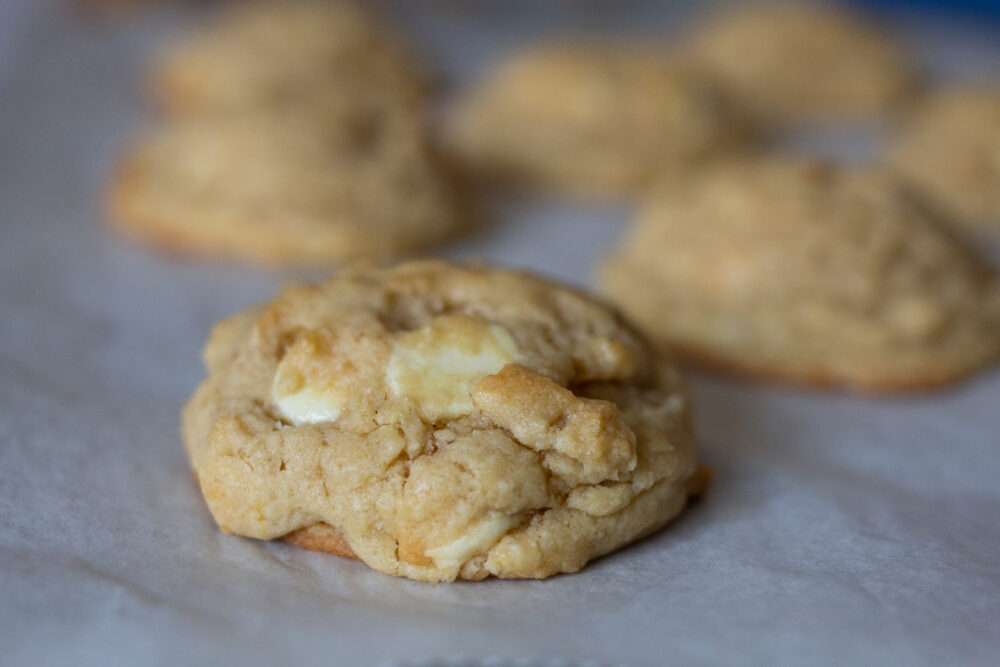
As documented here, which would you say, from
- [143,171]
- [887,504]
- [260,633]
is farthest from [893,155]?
[260,633]

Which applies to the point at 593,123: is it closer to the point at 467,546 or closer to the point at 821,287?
the point at 821,287

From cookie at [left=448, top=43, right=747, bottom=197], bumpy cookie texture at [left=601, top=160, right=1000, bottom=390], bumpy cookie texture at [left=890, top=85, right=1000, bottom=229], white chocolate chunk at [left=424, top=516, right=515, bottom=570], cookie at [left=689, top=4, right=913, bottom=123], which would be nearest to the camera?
white chocolate chunk at [left=424, top=516, right=515, bottom=570]

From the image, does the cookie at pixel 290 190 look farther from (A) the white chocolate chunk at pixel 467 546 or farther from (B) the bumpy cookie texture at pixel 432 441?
(A) the white chocolate chunk at pixel 467 546

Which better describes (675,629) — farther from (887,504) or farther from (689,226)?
(689,226)

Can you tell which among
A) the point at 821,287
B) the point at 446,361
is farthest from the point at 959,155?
the point at 446,361

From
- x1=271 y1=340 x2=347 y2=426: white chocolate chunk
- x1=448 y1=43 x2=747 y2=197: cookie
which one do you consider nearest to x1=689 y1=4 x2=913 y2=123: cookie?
x1=448 y1=43 x2=747 y2=197: cookie

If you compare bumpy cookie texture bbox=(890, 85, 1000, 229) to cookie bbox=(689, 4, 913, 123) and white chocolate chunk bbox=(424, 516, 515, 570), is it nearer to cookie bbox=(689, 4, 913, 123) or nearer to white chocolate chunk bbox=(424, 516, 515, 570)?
cookie bbox=(689, 4, 913, 123)
